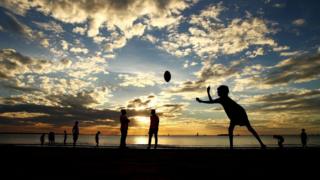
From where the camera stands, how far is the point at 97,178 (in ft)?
18.1

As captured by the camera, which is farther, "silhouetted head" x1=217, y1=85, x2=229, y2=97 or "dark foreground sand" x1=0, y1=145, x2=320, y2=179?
"silhouetted head" x1=217, y1=85, x2=229, y2=97

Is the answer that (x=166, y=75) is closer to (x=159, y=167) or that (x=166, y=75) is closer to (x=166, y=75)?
(x=166, y=75)

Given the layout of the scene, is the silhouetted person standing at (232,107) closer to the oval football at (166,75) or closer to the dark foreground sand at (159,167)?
the dark foreground sand at (159,167)

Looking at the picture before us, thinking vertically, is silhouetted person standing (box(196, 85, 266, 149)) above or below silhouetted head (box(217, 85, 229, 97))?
below

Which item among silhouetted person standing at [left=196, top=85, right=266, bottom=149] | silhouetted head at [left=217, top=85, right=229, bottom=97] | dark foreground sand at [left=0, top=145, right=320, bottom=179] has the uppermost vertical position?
silhouetted head at [left=217, top=85, right=229, bottom=97]

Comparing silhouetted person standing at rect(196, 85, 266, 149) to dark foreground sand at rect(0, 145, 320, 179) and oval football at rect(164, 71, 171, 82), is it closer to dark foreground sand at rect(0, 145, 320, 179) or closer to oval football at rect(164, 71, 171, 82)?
dark foreground sand at rect(0, 145, 320, 179)

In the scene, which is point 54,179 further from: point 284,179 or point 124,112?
point 124,112

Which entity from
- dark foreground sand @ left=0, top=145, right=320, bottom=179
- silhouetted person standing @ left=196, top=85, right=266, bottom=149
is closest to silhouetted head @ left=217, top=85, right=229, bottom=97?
silhouetted person standing @ left=196, top=85, right=266, bottom=149

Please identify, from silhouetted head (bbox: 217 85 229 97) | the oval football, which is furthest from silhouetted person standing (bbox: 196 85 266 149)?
the oval football

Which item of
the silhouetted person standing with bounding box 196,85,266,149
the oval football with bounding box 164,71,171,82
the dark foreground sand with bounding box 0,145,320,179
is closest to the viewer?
the dark foreground sand with bounding box 0,145,320,179

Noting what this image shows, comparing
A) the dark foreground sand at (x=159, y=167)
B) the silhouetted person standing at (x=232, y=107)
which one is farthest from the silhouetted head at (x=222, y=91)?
the dark foreground sand at (x=159, y=167)

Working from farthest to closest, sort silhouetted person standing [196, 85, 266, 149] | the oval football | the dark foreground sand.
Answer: the oval football < silhouetted person standing [196, 85, 266, 149] < the dark foreground sand

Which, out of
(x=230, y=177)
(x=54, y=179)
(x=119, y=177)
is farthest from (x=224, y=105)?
(x=54, y=179)

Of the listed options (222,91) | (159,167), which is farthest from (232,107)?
(159,167)
